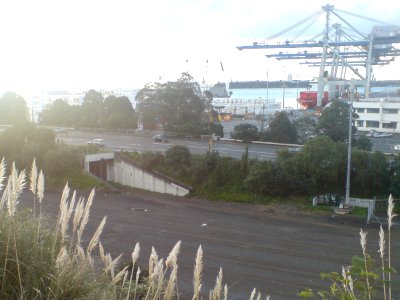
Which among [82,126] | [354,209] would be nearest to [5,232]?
[354,209]

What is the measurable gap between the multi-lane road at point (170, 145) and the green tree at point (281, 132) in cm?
54

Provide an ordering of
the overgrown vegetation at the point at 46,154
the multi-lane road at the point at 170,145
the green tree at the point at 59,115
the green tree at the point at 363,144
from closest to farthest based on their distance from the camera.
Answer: the overgrown vegetation at the point at 46,154 < the green tree at the point at 363,144 < the multi-lane road at the point at 170,145 < the green tree at the point at 59,115

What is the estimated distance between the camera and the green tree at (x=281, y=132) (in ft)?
42.8

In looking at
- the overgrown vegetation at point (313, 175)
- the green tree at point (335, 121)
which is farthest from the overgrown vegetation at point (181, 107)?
the overgrown vegetation at point (313, 175)

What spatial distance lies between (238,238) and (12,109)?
574 inches

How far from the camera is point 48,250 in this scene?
4.29 feet

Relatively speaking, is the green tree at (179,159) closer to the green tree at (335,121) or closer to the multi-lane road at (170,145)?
the multi-lane road at (170,145)

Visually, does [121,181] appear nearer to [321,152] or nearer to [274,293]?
[321,152]

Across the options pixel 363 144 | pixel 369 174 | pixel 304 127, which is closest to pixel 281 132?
pixel 304 127

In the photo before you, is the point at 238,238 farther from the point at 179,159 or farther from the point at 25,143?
the point at 25,143

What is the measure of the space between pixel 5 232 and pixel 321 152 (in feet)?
26.6

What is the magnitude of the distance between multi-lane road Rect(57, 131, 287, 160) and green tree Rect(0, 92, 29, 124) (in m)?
3.84

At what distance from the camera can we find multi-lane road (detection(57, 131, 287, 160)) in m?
11.6

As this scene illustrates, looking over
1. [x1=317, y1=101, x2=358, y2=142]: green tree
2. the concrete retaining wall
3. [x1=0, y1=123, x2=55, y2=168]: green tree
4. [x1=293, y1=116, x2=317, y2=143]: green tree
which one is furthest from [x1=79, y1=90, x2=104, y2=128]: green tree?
[x1=317, y1=101, x2=358, y2=142]: green tree
